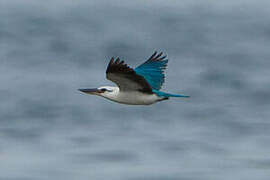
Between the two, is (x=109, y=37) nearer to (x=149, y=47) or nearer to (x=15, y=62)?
(x=149, y=47)

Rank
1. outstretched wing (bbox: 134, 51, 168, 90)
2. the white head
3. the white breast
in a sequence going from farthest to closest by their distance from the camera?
1. outstretched wing (bbox: 134, 51, 168, 90)
2. the white head
3. the white breast

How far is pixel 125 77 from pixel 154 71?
1994mm

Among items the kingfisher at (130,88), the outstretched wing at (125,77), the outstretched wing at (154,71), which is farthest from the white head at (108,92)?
the outstretched wing at (154,71)

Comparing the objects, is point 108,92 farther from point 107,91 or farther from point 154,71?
point 154,71

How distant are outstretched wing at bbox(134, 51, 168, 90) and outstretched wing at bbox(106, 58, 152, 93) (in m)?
1.19

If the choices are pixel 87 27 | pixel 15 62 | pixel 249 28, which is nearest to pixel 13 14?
pixel 87 27

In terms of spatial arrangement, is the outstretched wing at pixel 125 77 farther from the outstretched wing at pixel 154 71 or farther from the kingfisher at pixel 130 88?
the outstretched wing at pixel 154 71

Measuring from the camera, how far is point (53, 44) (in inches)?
1038

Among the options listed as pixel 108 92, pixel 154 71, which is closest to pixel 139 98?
pixel 108 92

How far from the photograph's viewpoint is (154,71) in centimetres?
1795

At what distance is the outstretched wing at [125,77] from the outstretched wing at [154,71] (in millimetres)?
1190

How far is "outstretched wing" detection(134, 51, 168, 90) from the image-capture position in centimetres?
1773

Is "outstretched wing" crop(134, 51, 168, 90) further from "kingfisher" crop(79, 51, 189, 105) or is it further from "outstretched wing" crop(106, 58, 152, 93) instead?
"outstretched wing" crop(106, 58, 152, 93)

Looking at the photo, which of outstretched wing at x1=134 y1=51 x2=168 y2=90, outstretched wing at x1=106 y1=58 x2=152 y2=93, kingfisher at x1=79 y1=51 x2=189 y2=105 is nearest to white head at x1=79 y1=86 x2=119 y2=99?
kingfisher at x1=79 y1=51 x2=189 y2=105
